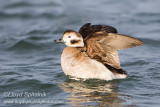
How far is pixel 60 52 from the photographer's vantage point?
36.4 ft

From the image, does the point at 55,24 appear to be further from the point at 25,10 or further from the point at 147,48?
the point at 147,48

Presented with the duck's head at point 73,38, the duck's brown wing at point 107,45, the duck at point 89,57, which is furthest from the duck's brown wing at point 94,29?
the duck's brown wing at point 107,45

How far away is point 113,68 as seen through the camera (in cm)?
803

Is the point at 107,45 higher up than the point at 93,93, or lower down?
higher up

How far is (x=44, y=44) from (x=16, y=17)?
4705mm

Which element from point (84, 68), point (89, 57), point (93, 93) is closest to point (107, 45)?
point (89, 57)

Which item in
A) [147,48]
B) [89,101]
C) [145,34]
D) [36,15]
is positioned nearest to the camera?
[89,101]

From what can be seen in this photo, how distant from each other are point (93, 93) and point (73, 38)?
1267 mm

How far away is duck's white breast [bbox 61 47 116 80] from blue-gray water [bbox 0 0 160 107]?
17cm

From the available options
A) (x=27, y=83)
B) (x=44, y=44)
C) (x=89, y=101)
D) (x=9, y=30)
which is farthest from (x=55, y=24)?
(x=89, y=101)

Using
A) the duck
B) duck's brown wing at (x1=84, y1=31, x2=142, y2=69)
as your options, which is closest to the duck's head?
the duck

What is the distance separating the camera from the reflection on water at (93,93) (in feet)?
Result: 21.8

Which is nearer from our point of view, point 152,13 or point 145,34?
point 145,34

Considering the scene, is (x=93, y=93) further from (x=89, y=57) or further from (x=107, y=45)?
(x=107, y=45)
